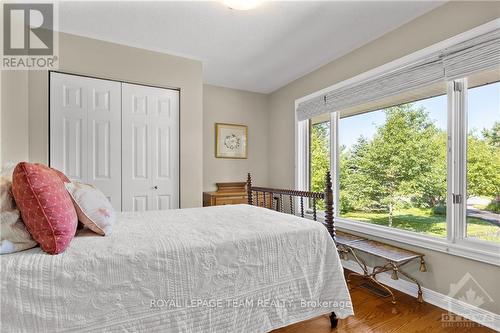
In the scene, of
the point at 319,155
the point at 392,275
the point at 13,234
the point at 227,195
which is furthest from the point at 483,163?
the point at 13,234

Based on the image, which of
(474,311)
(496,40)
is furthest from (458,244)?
(496,40)

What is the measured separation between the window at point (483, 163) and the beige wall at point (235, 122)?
299cm

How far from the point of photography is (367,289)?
252 centimetres

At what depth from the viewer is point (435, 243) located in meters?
2.23

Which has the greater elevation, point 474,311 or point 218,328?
point 218,328

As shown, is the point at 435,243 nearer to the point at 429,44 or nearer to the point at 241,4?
the point at 429,44

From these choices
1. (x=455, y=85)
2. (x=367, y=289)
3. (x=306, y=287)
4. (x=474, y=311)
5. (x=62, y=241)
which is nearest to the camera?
(x=62, y=241)

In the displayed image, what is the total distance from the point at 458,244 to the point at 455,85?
4.21 feet

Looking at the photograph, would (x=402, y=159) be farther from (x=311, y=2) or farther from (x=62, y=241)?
(x=62, y=241)

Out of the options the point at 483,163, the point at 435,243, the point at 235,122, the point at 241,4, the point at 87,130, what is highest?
the point at 241,4

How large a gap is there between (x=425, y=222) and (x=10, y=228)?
302 cm

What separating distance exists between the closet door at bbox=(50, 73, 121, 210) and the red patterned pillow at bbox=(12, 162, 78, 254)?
5.63ft

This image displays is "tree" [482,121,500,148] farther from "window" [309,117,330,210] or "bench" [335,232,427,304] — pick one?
"window" [309,117,330,210]

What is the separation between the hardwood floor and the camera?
6.14ft
